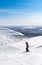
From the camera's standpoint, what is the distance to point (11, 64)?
417 inches

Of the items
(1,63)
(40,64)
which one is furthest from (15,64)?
(40,64)

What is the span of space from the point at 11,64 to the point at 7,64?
327 mm

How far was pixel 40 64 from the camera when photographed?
1057 cm

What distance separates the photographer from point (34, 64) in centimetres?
1062

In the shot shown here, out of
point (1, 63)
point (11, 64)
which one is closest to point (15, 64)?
point (11, 64)

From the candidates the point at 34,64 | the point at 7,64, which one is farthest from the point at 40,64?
the point at 7,64

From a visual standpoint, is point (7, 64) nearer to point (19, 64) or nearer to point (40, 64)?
point (19, 64)

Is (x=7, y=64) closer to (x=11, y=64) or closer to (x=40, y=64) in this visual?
(x=11, y=64)

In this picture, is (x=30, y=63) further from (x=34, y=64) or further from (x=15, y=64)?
(x=15, y=64)

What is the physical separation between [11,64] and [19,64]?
661mm

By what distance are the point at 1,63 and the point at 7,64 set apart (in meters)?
0.57

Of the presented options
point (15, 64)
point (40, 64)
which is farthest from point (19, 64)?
point (40, 64)

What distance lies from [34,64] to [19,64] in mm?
1238

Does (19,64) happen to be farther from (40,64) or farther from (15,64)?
(40,64)
